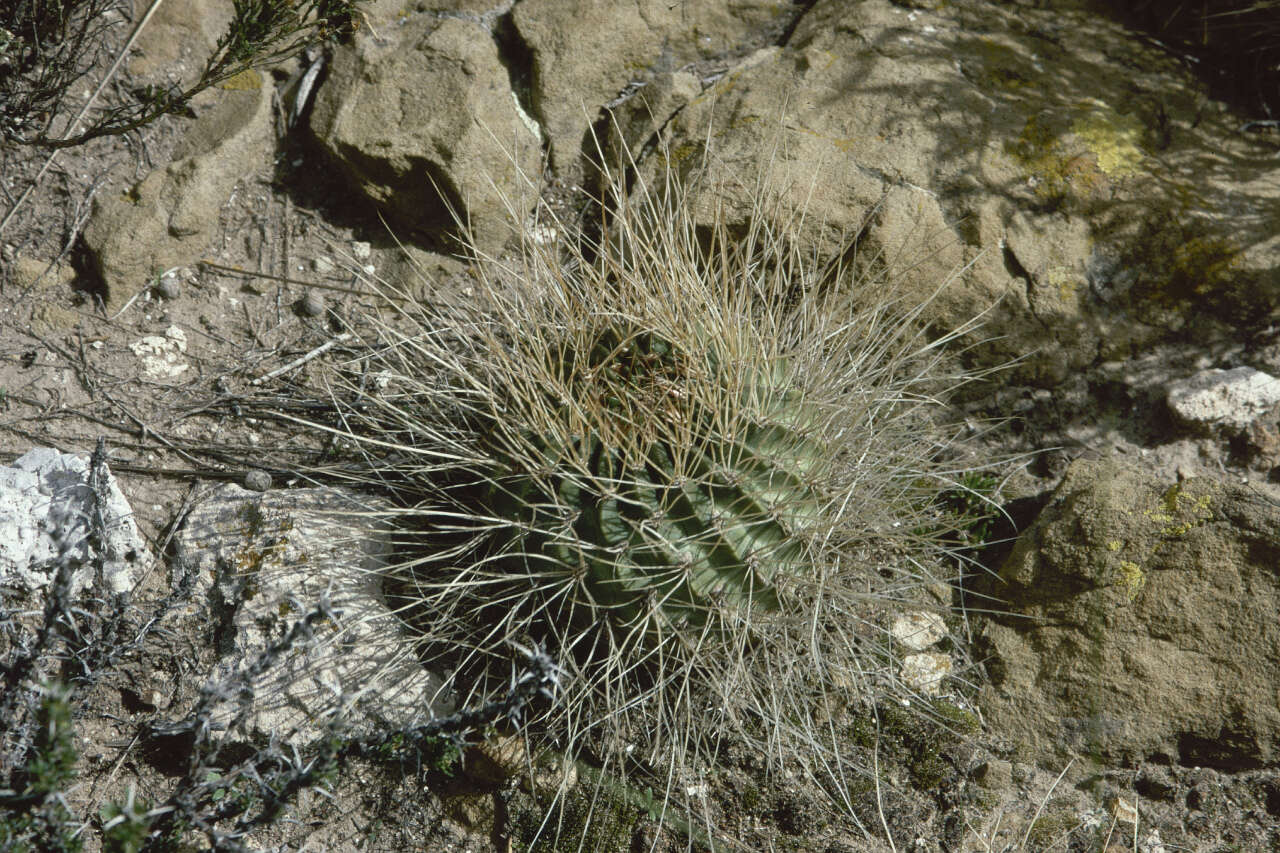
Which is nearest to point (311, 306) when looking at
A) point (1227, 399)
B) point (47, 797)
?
point (47, 797)

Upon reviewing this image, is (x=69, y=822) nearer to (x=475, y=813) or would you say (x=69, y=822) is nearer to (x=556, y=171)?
(x=475, y=813)

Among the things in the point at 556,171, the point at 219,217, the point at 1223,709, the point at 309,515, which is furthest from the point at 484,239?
the point at 1223,709

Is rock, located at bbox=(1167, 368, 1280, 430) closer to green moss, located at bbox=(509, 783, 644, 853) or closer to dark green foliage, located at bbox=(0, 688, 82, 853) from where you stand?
green moss, located at bbox=(509, 783, 644, 853)

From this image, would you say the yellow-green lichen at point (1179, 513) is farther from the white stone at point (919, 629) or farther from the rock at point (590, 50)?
the rock at point (590, 50)

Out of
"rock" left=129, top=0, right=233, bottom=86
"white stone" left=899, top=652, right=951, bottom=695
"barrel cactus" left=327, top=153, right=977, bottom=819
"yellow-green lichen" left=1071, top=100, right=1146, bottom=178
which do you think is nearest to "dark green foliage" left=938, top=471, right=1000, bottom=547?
"barrel cactus" left=327, top=153, right=977, bottom=819

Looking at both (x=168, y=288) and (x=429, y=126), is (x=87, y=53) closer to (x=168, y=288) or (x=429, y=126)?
(x=168, y=288)

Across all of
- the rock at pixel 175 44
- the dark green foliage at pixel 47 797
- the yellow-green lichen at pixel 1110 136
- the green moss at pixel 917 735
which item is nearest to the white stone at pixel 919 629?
the green moss at pixel 917 735
